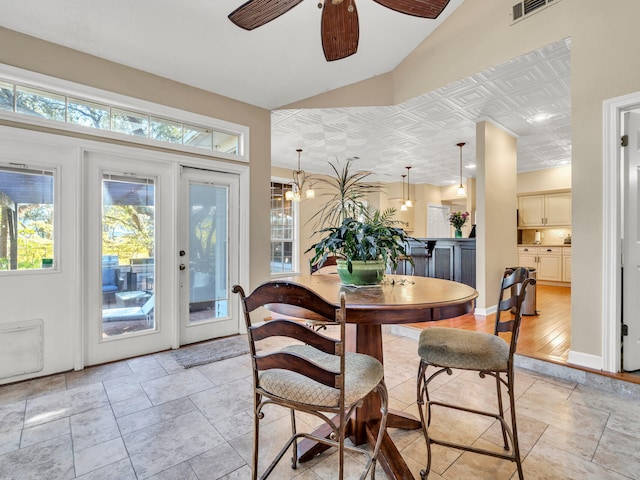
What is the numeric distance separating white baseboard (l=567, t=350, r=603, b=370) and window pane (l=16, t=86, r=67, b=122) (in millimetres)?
4690

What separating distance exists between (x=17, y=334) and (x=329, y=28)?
130 inches

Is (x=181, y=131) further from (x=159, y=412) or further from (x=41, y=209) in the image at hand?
(x=159, y=412)

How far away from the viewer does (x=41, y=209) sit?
2633mm

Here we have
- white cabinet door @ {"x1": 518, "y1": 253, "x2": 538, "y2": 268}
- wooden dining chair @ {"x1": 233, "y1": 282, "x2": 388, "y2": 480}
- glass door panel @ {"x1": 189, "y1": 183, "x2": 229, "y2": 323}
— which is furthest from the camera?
white cabinet door @ {"x1": 518, "y1": 253, "x2": 538, "y2": 268}

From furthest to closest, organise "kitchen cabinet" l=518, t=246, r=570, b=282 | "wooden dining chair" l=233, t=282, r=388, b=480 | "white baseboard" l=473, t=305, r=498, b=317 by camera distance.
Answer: "kitchen cabinet" l=518, t=246, r=570, b=282 → "white baseboard" l=473, t=305, r=498, b=317 → "wooden dining chair" l=233, t=282, r=388, b=480

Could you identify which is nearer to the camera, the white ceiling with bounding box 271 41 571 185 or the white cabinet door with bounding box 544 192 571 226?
the white ceiling with bounding box 271 41 571 185

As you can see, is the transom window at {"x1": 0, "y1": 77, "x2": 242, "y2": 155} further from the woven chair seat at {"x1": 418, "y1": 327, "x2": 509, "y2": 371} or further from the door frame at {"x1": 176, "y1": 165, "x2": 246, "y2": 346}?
the woven chair seat at {"x1": 418, "y1": 327, "x2": 509, "y2": 371}

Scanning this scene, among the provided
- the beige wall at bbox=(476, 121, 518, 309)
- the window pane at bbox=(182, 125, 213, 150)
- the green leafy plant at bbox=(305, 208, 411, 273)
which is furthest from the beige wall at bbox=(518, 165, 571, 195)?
the window pane at bbox=(182, 125, 213, 150)

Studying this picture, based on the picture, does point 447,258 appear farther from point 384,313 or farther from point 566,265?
point 384,313

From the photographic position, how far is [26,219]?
257 cm

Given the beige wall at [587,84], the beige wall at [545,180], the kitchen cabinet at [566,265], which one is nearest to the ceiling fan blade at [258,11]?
the beige wall at [587,84]

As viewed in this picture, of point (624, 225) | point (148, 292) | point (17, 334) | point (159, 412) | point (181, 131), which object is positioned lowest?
point (159, 412)

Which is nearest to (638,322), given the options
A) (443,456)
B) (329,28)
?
(443,456)

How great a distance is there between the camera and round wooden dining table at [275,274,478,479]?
1.32m
